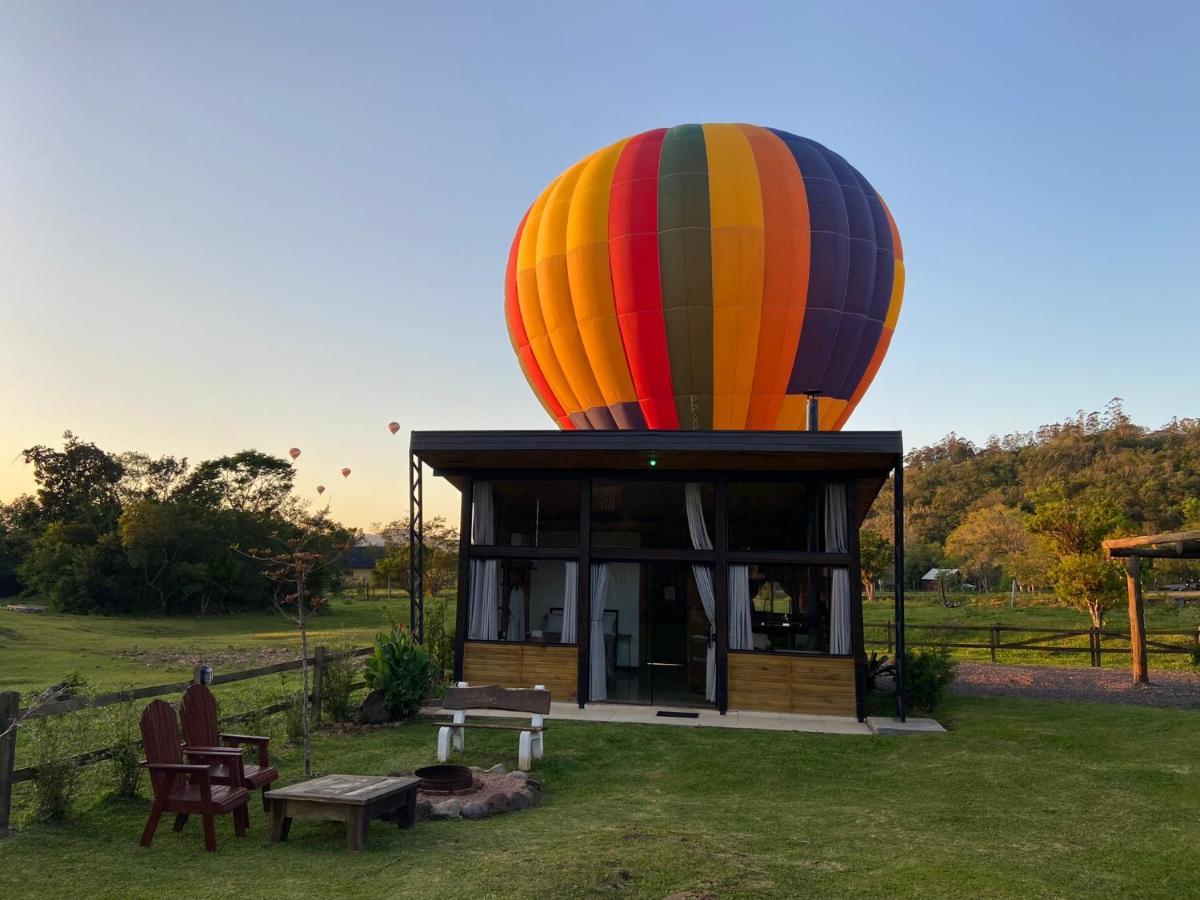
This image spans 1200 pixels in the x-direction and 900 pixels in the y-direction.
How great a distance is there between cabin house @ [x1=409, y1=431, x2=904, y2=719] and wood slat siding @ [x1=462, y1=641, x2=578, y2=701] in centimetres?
2

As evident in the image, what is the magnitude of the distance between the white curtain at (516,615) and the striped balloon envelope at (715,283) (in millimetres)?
4641

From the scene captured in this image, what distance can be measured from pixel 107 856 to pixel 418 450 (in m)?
6.98

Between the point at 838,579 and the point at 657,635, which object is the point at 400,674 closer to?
the point at 657,635

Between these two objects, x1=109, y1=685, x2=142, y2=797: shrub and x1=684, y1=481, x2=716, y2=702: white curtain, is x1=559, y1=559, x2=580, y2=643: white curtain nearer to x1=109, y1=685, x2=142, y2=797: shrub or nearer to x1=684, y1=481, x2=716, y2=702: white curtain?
x1=684, y1=481, x2=716, y2=702: white curtain

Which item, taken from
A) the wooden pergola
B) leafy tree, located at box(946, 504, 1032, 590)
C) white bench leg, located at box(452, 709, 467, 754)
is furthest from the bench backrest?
leafy tree, located at box(946, 504, 1032, 590)

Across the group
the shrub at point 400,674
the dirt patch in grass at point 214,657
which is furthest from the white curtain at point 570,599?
the dirt patch in grass at point 214,657

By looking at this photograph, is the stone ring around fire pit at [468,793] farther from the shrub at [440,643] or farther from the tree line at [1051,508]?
the tree line at [1051,508]

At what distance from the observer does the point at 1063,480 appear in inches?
2375

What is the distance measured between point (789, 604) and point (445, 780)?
22.3ft

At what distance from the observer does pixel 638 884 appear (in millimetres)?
5078

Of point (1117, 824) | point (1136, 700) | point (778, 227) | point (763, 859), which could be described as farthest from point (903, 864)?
point (778, 227)

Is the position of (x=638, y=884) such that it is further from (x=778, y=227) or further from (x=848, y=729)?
(x=778, y=227)

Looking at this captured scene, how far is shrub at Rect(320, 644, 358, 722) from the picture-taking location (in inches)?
427

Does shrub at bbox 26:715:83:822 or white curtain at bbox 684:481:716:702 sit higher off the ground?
white curtain at bbox 684:481:716:702
